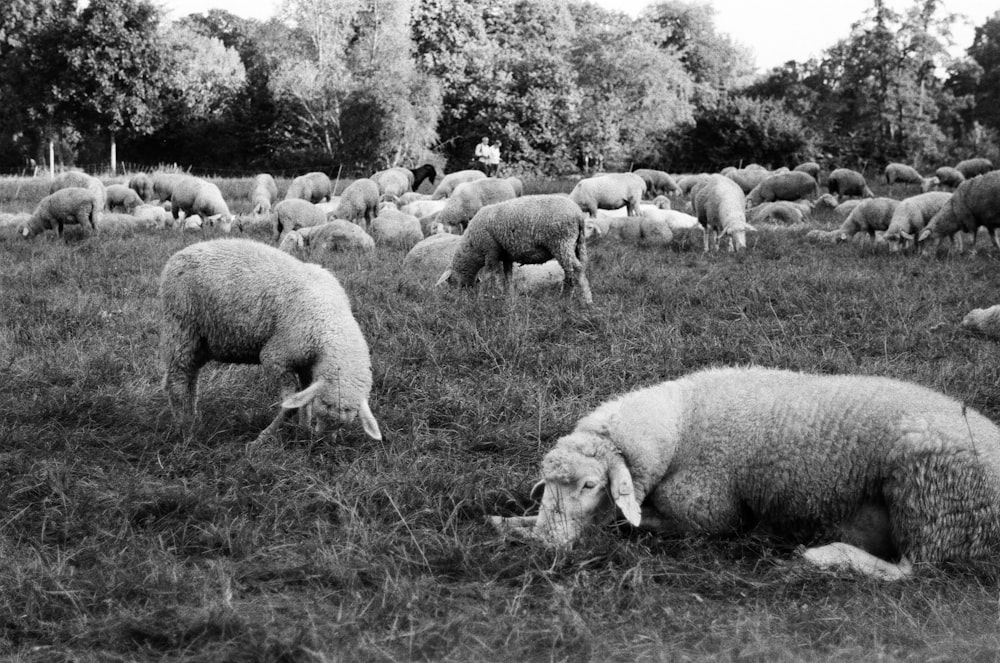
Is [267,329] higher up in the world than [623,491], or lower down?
higher up

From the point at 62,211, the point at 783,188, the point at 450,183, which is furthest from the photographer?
the point at 450,183

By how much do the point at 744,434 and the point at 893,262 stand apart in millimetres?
8821

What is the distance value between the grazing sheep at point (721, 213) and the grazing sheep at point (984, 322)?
215 inches

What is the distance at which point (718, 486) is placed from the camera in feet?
15.0

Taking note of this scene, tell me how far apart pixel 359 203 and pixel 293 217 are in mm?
2102

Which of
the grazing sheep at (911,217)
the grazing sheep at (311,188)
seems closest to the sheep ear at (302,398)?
the grazing sheep at (911,217)

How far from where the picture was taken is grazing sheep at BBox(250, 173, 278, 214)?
2134 centimetres

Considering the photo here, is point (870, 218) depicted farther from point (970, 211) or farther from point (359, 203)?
point (359, 203)

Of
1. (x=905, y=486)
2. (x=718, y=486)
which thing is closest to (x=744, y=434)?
(x=718, y=486)

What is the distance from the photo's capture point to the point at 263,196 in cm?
2234

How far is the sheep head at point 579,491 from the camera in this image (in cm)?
438

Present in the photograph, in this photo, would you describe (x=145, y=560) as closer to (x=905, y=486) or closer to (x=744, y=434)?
(x=744, y=434)

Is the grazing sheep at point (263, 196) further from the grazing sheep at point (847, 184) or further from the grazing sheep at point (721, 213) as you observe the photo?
the grazing sheep at point (847, 184)

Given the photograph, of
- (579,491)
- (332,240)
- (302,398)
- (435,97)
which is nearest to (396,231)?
(332,240)
